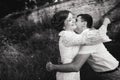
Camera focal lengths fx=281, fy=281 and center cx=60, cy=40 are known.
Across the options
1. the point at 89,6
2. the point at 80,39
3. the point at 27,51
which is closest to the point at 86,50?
the point at 80,39

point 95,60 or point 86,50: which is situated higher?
point 86,50

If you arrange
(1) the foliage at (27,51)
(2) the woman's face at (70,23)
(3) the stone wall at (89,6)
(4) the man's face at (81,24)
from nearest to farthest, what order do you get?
(2) the woman's face at (70,23) < (4) the man's face at (81,24) < (1) the foliage at (27,51) < (3) the stone wall at (89,6)

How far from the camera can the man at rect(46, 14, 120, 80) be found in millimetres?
2752

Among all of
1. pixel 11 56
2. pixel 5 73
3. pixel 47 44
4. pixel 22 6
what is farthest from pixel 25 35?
pixel 22 6

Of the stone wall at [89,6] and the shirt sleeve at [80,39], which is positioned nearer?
the shirt sleeve at [80,39]

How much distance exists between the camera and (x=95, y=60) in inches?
117

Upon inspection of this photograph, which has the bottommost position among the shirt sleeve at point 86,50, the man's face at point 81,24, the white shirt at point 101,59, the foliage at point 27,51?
the foliage at point 27,51

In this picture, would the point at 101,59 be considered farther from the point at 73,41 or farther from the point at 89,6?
the point at 89,6

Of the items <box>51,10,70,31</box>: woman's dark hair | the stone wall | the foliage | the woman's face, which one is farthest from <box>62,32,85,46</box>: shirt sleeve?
the stone wall

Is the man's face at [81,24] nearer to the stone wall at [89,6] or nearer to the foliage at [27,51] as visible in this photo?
the foliage at [27,51]

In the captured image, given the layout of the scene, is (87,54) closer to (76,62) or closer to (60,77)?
(76,62)

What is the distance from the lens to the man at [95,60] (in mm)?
2752

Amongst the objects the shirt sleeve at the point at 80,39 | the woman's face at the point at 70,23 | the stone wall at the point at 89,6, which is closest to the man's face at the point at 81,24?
the woman's face at the point at 70,23

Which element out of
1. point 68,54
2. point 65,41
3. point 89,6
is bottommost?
point 89,6
